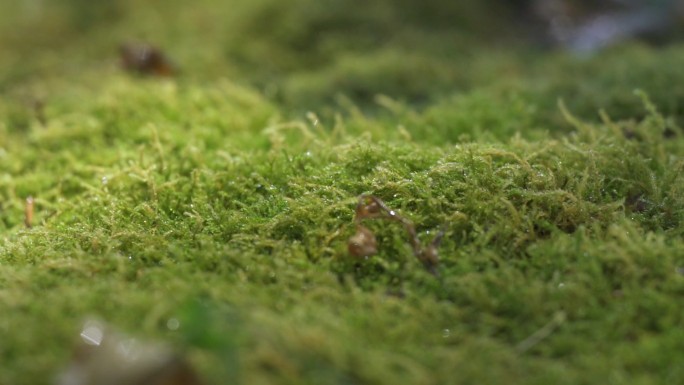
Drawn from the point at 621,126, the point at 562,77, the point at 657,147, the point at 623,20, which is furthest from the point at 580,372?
the point at 623,20

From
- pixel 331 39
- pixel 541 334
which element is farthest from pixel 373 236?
pixel 331 39

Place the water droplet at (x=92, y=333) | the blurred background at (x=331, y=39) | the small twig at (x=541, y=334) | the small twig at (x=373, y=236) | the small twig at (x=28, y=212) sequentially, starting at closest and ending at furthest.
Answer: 1. the water droplet at (x=92, y=333)
2. the small twig at (x=541, y=334)
3. the small twig at (x=373, y=236)
4. the small twig at (x=28, y=212)
5. the blurred background at (x=331, y=39)

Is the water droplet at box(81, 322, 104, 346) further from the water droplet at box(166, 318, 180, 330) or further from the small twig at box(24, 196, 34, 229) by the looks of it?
the small twig at box(24, 196, 34, 229)

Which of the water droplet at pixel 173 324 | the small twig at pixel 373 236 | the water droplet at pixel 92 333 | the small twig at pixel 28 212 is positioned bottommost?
the small twig at pixel 28 212

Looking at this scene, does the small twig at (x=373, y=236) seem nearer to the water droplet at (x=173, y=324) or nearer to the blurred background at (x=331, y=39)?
the water droplet at (x=173, y=324)

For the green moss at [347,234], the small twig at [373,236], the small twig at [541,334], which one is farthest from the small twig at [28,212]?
the small twig at [541,334]
